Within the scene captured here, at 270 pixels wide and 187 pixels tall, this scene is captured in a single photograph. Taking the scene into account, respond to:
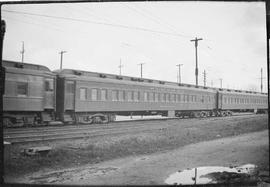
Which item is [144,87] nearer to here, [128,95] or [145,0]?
[128,95]

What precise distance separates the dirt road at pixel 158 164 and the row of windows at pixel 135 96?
28.4ft

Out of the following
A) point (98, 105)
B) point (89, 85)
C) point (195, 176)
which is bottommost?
point (195, 176)

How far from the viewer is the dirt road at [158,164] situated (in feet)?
18.9

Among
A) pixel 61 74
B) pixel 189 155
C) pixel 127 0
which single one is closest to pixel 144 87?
pixel 61 74

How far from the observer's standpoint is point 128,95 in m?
18.6

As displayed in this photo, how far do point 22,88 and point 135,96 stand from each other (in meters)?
9.16

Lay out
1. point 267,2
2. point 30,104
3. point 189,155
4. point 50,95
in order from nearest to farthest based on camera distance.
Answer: point 267,2 → point 189,155 → point 30,104 → point 50,95

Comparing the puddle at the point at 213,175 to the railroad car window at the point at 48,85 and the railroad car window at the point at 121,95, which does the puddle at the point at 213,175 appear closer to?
the railroad car window at the point at 48,85

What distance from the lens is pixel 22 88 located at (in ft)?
39.5

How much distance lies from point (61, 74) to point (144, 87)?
24.4 feet

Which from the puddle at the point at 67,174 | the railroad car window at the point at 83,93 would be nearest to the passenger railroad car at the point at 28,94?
the railroad car window at the point at 83,93

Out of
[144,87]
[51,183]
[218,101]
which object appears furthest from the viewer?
[218,101]

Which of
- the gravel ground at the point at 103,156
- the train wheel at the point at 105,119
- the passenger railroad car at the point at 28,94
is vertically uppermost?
the passenger railroad car at the point at 28,94

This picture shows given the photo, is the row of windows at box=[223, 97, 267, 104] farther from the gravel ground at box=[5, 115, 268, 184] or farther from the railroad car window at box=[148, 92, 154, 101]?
the gravel ground at box=[5, 115, 268, 184]
